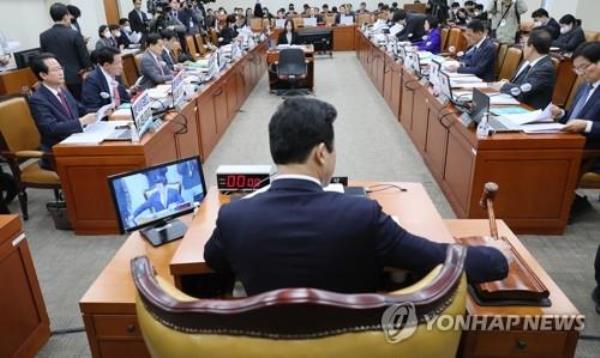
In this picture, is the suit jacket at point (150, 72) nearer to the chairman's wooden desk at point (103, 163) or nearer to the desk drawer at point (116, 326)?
the chairman's wooden desk at point (103, 163)

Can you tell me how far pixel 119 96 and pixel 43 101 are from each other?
771mm

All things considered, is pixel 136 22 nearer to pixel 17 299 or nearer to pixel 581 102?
pixel 17 299

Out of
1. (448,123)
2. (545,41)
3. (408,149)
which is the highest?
(545,41)

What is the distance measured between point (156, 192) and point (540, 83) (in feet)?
9.41

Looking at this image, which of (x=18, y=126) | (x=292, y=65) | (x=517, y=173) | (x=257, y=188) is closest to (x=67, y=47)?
(x=18, y=126)

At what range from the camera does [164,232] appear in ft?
5.88

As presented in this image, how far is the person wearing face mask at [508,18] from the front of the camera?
609cm

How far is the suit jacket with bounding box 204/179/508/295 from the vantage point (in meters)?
0.94

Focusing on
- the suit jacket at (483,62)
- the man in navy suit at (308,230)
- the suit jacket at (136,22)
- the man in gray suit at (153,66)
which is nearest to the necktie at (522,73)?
the suit jacket at (483,62)

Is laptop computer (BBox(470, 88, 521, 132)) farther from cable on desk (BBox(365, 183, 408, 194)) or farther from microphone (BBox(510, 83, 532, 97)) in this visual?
cable on desk (BBox(365, 183, 408, 194))

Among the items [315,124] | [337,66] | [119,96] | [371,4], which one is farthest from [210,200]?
[371,4]

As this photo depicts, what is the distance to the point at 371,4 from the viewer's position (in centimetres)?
1495

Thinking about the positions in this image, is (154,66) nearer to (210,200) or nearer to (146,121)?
(146,121)

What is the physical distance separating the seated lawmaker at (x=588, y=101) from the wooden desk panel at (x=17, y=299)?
2813mm
